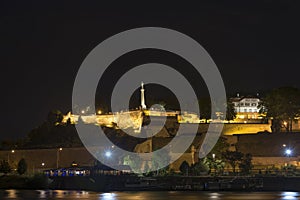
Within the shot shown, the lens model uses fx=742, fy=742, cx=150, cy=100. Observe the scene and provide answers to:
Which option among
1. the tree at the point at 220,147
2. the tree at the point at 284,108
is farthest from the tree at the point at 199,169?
the tree at the point at 284,108

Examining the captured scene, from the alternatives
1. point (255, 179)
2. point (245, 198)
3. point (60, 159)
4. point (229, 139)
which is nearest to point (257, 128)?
point (229, 139)

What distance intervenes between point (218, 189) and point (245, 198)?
789 cm

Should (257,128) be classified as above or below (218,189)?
above

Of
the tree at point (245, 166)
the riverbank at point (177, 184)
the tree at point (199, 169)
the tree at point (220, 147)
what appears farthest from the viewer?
the tree at point (220, 147)

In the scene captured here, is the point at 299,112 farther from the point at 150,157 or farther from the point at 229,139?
the point at 150,157

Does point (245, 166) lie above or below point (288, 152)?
Answer: below

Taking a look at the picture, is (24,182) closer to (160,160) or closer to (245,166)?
(245,166)

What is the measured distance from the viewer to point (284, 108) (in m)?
80.7

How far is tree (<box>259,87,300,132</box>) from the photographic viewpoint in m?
80.0

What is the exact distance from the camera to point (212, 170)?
173ft

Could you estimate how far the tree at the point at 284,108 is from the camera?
262 ft

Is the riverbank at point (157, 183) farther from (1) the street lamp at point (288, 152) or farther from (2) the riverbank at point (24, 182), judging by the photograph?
(1) the street lamp at point (288, 152)

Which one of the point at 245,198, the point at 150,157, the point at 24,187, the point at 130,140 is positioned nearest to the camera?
the point at 245,198

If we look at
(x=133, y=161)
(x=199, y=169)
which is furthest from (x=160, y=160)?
(x=199, y=169)
